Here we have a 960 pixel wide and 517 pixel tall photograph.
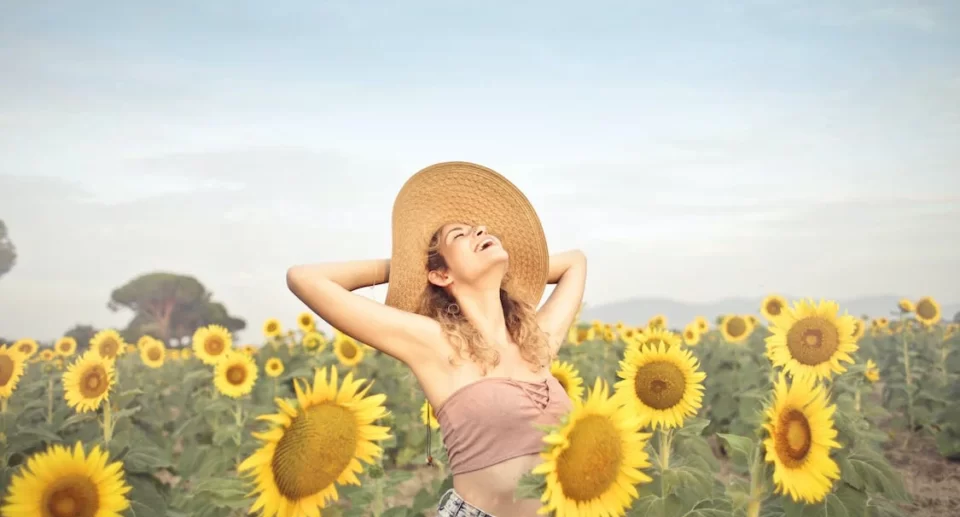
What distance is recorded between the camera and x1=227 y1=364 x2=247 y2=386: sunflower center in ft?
24.8

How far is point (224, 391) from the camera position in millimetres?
7430

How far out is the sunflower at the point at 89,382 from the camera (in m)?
5.34

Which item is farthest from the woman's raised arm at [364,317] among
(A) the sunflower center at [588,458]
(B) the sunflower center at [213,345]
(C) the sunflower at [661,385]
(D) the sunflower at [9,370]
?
(B) the sunflower center at [213,345]

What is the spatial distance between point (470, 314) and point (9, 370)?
495 cm

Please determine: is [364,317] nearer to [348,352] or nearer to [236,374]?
[236,374]

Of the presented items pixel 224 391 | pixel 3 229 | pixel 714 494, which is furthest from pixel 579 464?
pixel 3 229

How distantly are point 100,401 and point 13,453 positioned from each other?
0.70 m

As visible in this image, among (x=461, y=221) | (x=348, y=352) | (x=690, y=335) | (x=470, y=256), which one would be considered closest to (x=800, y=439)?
(x=470, y=256)

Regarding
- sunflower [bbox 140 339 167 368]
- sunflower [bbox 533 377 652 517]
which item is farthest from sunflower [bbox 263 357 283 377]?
sunflower [bbox 533 377 652 517]

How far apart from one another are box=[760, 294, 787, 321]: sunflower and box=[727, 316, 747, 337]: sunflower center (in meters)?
1.28

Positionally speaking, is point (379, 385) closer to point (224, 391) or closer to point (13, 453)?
point (224, 391)

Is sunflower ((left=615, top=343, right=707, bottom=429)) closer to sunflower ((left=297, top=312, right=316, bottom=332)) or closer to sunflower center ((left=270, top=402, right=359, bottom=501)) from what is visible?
sunflower center ((left=270, top=402, right=359, bottom=501))

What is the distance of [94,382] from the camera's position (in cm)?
542

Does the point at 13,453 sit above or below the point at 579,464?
below
